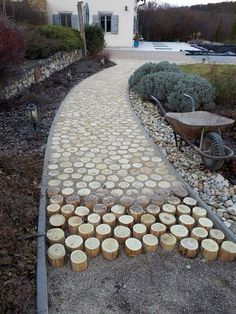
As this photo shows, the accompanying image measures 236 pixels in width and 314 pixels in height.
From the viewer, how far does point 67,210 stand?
292 cm

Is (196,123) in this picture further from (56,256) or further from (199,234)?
(56,256)

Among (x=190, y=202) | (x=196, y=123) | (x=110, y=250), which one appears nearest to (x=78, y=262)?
(x=110, y=250)

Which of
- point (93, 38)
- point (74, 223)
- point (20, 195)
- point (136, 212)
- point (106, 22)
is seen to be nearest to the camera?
point (74, 223)

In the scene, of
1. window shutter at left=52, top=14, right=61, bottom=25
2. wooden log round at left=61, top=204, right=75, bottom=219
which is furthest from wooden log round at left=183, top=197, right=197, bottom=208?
window shutter at left=52, top=14, right=61, bottom=25

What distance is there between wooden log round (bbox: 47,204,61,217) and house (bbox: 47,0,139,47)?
16755mm

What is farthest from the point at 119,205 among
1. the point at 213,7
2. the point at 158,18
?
the point at 213,7

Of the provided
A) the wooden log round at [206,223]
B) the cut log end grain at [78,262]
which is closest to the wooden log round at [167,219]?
the wooden log round at [206,223]

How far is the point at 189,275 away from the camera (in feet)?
7.59

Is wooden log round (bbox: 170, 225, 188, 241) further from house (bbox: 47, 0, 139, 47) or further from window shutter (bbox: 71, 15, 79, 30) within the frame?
window shutter (bbox: 71, 15, 79, 30)

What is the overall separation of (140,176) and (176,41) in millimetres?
23387

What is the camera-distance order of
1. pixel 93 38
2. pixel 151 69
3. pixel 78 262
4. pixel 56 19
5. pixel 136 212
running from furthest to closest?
pixel 56 19
pixel 93 38
pixel 151 69
pixel 136 212
pixel 78 262

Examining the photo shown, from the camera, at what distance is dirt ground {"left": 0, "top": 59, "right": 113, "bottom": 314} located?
2.05 meters

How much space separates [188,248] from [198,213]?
535mm

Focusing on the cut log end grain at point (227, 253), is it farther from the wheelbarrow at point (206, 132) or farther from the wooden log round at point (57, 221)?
the wooden log round at point (57, 221)
